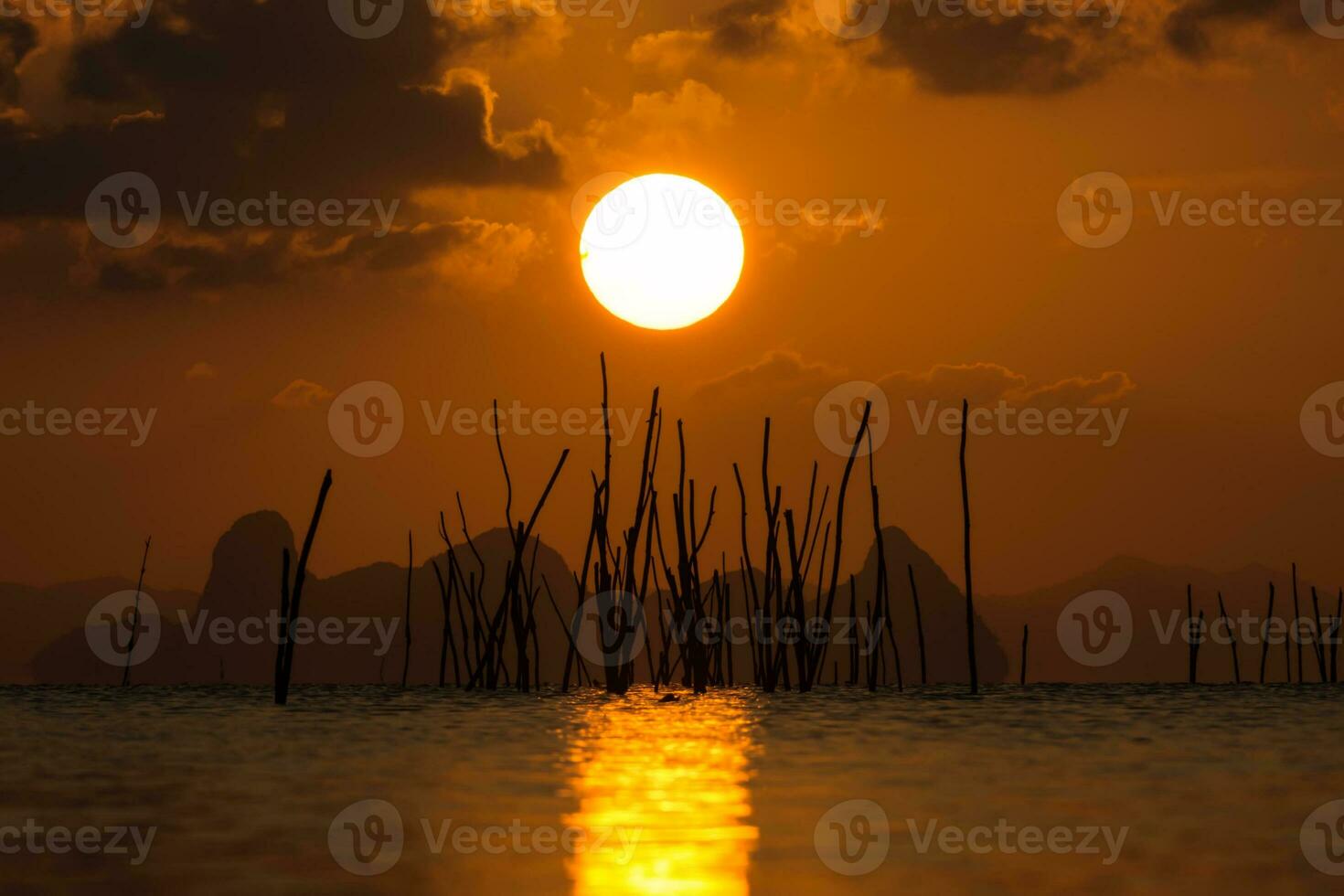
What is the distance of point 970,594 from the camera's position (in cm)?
2156

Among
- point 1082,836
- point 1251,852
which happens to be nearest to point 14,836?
point 1082,836

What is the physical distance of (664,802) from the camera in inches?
392

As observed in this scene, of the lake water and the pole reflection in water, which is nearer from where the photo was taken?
the pole reflection in water

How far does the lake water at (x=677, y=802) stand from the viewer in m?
7.39

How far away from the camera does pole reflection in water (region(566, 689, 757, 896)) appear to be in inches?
284

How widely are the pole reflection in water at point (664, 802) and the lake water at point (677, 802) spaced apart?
3 centimetres

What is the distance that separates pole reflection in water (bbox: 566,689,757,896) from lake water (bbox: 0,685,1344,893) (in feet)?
0.10

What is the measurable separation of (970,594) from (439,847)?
14.1 m

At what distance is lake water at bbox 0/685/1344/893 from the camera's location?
7.39 m

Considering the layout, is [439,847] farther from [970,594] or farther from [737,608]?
[737,608]

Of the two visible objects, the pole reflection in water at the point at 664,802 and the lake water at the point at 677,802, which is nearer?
the pole reflection in water at the point at 664,802

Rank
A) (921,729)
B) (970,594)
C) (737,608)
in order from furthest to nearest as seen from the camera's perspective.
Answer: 1. (737,608)
2. (970,594)
3. (921,729)

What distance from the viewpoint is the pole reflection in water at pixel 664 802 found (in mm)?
7212

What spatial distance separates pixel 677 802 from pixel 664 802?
3.9 inches
